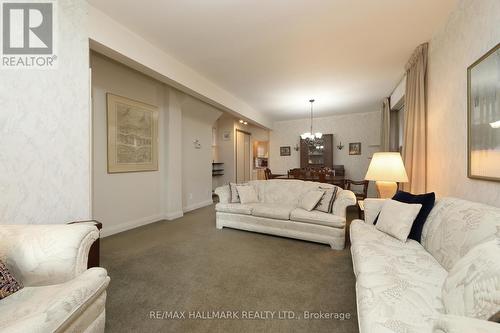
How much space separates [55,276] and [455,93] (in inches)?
138

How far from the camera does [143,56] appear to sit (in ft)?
8.98

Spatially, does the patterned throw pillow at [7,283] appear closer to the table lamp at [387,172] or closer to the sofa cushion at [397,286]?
the sofa cushion at [397,286]

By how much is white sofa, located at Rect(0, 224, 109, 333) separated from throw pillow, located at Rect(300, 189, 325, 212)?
258 cm

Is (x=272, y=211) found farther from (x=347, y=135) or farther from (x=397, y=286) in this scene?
(x=347, y=135)

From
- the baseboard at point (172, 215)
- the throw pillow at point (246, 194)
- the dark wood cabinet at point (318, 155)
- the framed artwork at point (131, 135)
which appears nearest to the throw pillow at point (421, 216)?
the throw pillow at point (246, 194)

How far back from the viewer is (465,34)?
1.95 m

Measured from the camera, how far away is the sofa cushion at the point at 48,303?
87cm

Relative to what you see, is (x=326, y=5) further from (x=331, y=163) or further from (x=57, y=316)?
(x=331, y=163)

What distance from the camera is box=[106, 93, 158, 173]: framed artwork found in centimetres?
344

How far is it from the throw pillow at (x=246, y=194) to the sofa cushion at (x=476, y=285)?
284 centimetres

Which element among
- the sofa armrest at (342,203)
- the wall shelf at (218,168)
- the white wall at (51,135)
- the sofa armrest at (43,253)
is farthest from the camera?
the wall shelf at (218,168)

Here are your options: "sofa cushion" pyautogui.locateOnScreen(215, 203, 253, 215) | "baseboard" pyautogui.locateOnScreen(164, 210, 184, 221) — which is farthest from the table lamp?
"baseboard" pyautogui.locateOnScreen(164, 210, 184, 221)

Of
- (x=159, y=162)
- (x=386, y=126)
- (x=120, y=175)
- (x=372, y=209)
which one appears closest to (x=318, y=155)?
(x=386, y=126)

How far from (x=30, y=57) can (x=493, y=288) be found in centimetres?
323
